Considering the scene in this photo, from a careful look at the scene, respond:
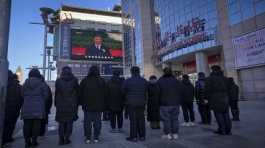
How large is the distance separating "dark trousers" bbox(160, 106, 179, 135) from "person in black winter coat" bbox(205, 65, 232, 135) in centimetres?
112

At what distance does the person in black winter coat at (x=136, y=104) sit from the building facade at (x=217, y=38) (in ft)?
55.6

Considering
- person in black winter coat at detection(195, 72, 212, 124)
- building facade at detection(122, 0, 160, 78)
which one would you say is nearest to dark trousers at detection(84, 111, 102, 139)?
person in black winter coat at detection(195, 72, 212, 124)

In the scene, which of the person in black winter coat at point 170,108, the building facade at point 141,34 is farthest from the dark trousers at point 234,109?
the building facade at point 141,34

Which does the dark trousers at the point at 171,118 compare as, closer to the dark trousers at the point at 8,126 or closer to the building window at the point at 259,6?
the dark trousers at the point at 8,126

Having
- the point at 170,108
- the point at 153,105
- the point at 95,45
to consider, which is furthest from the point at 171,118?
the point at 95,45

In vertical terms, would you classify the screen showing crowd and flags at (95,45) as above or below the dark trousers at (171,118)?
above

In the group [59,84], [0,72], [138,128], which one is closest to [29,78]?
[59,84]

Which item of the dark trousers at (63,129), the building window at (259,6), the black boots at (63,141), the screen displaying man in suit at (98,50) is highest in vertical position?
the screen displaying man in suit at (98,50)

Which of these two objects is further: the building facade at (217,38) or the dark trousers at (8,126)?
the building facade at (217,38)

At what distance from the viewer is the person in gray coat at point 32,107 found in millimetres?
5199

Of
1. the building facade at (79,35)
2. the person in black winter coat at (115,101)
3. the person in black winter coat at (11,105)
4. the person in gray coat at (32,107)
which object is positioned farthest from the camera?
the building facade at (79,35)

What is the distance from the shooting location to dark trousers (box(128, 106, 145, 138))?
5586mm

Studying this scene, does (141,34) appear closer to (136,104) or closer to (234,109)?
(234,109)

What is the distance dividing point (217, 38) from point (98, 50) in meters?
49.4
